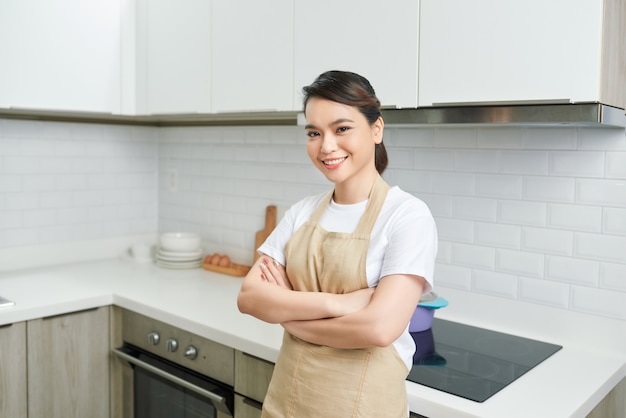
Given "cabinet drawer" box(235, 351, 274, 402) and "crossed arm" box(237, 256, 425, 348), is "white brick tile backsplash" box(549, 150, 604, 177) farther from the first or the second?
"cabinet drawer" box(235, 351, 274, 402)

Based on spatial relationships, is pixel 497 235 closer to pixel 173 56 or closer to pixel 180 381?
pixel 180 381

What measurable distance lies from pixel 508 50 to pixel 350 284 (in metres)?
0.76

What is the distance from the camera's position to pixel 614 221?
6.27 ft

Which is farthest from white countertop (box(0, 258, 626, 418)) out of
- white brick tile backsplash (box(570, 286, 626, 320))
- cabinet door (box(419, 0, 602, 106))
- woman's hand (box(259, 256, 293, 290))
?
cabinet door (box(419, 0, 602, 106))

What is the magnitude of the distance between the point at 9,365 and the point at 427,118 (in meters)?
1.69

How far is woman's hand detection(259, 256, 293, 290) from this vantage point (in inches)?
60.5

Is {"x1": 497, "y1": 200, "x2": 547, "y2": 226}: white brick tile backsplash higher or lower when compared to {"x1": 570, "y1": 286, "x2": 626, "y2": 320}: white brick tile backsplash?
higher

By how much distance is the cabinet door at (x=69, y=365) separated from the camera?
92.8 inches

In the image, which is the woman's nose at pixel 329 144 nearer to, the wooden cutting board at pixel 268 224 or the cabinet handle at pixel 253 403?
the cabinet handle at pixel 253 403

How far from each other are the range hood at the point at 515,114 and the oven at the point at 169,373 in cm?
95

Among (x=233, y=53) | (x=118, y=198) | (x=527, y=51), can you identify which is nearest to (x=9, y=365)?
(x=118, y=198)

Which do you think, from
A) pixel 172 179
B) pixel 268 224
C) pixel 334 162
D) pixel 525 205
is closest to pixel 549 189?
pixel 525 205

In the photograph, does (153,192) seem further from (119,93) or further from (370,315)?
(370,315)

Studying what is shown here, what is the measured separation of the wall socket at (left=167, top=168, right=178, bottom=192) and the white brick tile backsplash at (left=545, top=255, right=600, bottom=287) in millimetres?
1992
